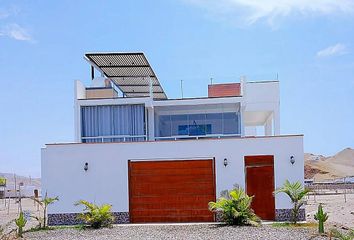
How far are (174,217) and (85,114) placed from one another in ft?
23.9

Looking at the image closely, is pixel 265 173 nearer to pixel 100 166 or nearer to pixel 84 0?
pixel 100 166

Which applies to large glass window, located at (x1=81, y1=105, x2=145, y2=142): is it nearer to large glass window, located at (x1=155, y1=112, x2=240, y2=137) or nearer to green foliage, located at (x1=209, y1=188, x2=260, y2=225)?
large glass window, located at (x1=155, y1=112, x2=240, y2=137)

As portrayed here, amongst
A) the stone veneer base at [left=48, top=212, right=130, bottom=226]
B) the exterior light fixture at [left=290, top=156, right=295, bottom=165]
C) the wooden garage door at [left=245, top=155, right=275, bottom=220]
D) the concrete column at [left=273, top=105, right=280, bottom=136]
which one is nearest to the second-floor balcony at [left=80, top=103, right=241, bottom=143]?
the concrete column at [left=273, top=105, right=280, bottom=136]

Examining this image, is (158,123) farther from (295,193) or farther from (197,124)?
(295,193)

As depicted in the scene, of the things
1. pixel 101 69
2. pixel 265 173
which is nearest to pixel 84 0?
pixel 101 69

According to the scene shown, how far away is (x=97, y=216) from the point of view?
1936 cm

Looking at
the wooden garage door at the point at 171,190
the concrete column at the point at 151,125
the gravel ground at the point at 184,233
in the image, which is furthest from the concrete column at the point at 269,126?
the gravel ground at the point at 184,233

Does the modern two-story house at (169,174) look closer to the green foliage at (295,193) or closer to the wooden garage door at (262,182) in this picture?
the wooden garage door at (262,182)

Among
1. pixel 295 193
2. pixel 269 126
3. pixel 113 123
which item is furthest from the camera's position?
pixel 269 126

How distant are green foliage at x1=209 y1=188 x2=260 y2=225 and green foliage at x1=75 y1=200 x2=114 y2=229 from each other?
3.79 meters

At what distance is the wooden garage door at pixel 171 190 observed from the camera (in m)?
21.6

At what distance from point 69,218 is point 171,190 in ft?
13.9

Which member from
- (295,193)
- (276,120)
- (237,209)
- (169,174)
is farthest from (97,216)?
(276,120)

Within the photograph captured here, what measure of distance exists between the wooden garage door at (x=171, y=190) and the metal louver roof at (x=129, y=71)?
5253 millimetres
